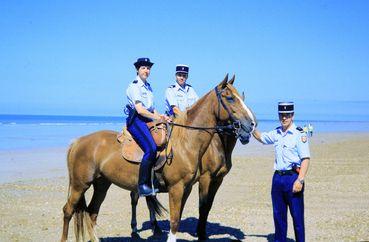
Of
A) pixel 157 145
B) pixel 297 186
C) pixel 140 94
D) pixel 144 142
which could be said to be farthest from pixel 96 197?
pixel 297 186

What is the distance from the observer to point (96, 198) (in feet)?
24.0

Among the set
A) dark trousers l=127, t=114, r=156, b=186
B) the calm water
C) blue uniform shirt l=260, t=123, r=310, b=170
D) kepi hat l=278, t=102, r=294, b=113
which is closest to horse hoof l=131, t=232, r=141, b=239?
dark trousers l=127, t=114, r=156, b=186

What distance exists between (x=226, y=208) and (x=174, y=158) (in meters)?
4.36

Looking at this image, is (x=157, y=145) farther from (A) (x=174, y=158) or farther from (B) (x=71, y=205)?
(B) (x=71, y=205)

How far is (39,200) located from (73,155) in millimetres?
4592

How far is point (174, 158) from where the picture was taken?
245 inches

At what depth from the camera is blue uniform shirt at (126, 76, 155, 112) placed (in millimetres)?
6445

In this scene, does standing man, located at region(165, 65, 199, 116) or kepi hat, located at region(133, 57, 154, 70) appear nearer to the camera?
kepi hat, located at region(133, 57, 154, 70)

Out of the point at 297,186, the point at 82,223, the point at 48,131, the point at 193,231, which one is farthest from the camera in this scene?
the point at 48,131

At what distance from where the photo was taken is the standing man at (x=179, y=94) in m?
7.73

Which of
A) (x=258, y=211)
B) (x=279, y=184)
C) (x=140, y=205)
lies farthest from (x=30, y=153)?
(x=279, y=184)

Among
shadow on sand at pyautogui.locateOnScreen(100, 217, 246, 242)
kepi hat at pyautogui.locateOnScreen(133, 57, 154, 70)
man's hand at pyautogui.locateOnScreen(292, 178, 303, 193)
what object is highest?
kepi hat at pyautogui.locateOnScreen(133, 57, 154, 70)

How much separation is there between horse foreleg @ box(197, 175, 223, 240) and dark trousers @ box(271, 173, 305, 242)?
148 cm

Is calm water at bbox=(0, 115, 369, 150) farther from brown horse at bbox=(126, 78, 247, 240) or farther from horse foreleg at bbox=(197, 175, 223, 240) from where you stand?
brown horse at bbox=(126, 78, 247, 240)
